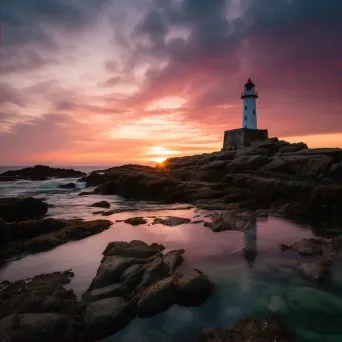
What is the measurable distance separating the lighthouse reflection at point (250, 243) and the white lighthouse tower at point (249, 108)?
38506 millimetres

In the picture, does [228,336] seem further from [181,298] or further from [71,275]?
[71,275]

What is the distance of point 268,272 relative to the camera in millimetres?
9633

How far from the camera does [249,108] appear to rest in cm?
A: 5231

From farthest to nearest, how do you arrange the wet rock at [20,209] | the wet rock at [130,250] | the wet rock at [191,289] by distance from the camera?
the wet rock at [20,209], the wet rock at [130,250], the wet rock at [191,289]

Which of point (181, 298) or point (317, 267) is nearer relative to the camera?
point (181, 298)

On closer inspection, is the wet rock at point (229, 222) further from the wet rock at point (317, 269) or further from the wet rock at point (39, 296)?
the wet rock at point (39, 296)

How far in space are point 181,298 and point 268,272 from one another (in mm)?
3743

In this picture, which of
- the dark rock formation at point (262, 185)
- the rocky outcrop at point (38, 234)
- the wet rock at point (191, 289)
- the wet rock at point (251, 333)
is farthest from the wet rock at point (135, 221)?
the wet rock at point (251, 333)

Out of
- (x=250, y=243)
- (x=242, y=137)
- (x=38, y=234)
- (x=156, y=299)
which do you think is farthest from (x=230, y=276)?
(x=242, y=137)

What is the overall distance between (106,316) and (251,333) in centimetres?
351

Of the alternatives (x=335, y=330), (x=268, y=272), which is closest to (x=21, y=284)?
(x=268, y=272)

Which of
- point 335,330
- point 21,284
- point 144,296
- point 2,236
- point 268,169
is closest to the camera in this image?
point 335,330

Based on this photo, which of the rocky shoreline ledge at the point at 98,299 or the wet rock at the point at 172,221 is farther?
the wet rock at the point at 172,221

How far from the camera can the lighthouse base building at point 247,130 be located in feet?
153
